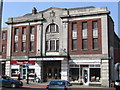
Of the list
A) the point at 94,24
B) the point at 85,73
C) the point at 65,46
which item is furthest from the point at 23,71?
the point at 94,24

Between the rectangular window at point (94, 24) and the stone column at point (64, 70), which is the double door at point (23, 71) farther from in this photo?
the rectangular window at point (94, 24)

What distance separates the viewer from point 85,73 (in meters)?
29.8

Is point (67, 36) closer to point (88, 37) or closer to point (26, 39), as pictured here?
point (88, 37)

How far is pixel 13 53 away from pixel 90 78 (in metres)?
14.5

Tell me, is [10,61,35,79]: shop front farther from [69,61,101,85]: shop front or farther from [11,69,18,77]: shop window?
[69,61,101,85]: shop front

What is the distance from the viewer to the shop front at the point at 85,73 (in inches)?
1131

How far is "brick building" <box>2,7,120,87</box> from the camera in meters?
28.9

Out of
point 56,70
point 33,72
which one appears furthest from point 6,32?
point 56,70

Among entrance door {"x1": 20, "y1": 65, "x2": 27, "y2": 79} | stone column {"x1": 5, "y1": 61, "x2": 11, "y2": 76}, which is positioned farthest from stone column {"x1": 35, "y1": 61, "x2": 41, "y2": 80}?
stone column {"x1": 5, "y1": 61, "x2": 11, "y2": 76}

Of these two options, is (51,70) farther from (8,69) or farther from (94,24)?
(94,24)

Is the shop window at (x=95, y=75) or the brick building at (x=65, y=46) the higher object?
the brick building at (x=65, y=46)

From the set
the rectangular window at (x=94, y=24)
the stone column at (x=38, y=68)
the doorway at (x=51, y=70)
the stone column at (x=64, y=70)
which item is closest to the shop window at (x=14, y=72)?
the stone column at (x=38, y=68)

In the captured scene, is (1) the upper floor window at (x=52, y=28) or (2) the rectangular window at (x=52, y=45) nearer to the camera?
(2) the rectangular window at (x=52, y=45)

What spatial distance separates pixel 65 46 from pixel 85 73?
5195 mm
